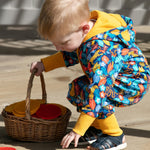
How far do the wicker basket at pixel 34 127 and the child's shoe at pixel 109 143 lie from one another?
0.29 m

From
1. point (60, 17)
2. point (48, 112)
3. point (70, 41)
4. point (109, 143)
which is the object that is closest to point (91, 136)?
point (109, 143)

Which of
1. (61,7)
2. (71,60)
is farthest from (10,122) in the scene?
(61,7)

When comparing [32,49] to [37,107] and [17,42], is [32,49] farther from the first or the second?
[37,107]

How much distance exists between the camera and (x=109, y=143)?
→ 294 cm

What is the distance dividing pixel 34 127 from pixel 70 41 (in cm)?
70

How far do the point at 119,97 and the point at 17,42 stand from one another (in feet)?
14.3

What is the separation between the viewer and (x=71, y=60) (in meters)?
3.23

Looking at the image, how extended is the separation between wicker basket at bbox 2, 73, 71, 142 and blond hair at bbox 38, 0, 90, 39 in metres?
0.52

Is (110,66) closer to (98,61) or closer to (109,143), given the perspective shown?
(98,61)

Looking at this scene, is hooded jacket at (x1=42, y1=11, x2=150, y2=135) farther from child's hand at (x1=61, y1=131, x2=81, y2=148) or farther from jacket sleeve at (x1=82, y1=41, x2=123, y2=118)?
child's hand at (x1=61, y1=131, x2=81, y2=148)

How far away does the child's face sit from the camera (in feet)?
8.95

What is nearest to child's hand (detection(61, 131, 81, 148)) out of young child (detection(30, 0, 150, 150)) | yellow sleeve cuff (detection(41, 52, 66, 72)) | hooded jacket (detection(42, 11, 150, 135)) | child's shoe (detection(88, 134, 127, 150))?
young child (detection(30, 0, 150, 150))

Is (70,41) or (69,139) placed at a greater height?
(70,41)

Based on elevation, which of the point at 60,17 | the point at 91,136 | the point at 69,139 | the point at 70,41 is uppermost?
the point at 60,17
